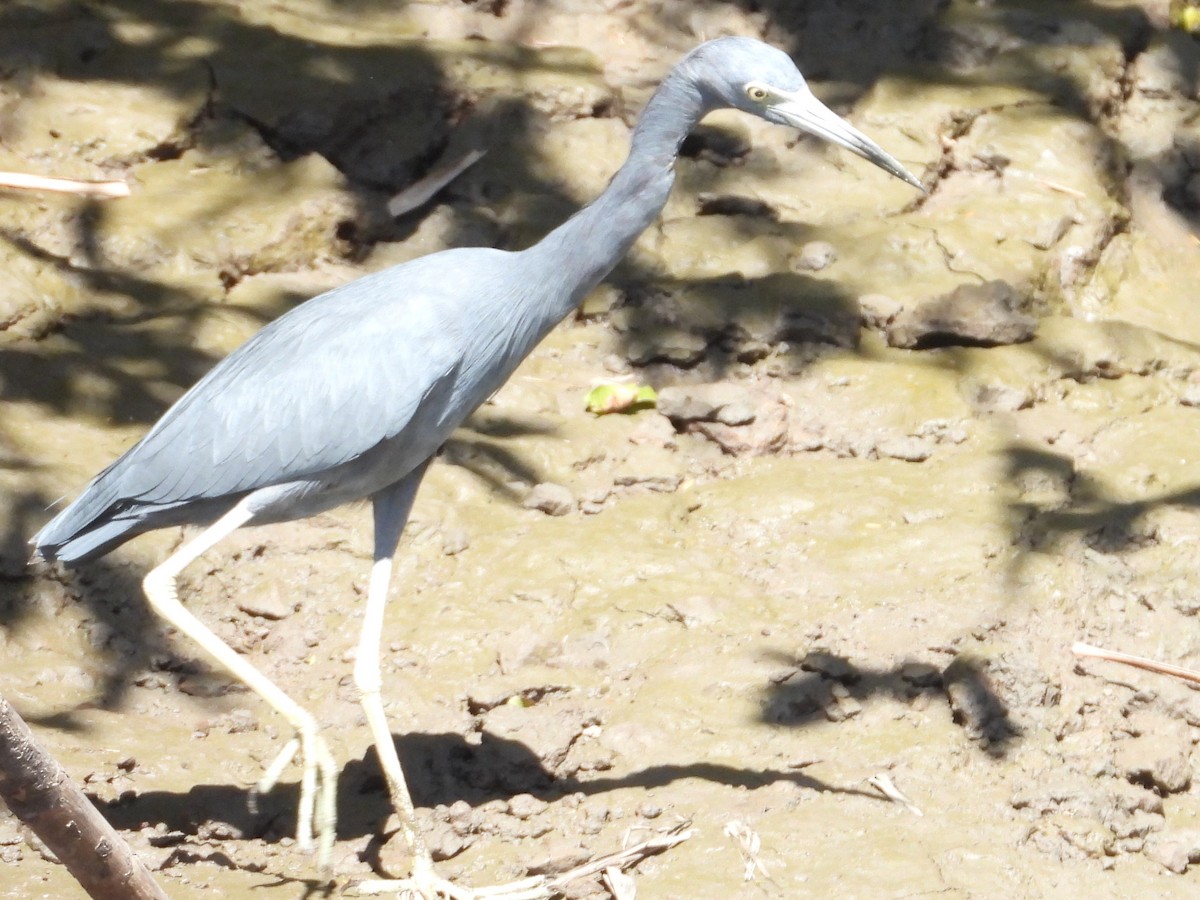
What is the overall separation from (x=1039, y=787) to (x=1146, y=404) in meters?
2.33

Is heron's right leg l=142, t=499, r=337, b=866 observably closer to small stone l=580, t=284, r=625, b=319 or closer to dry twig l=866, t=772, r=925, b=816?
dry twig l=866, t=772, r=925, b=816

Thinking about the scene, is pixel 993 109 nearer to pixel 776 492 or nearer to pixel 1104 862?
pixel 776 492

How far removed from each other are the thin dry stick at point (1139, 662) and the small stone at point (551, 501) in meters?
1.77

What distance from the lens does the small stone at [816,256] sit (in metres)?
6.56

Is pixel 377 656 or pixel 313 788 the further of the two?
pixel 377 656

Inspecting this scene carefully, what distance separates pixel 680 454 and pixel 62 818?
3523mm

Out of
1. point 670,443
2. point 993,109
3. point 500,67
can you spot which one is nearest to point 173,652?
point 670,443

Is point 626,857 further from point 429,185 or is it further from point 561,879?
point 429,185

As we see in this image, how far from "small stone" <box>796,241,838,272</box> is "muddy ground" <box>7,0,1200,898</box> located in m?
0.02

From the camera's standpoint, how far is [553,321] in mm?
4496

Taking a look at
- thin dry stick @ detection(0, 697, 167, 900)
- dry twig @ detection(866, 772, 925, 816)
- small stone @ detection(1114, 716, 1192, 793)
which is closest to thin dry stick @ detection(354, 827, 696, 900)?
dry twig @ detection(866, 772, 925, 816)

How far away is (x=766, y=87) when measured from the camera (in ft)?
13.9

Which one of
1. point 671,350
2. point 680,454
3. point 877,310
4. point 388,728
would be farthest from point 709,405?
point 388,728

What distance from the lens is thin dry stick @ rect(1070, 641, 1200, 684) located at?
15.1ft
